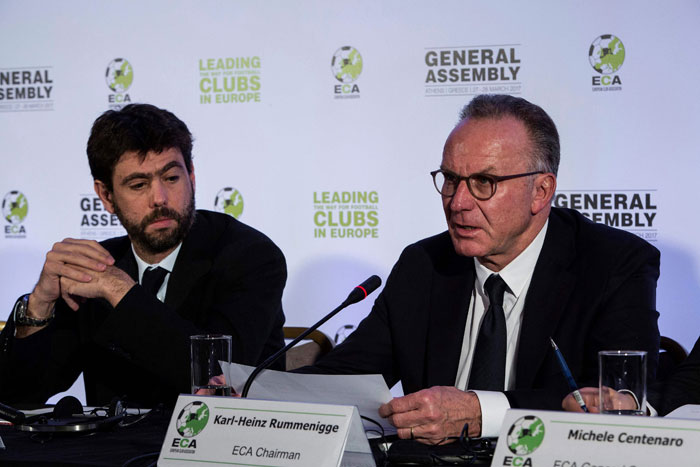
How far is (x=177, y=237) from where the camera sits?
294 centimetres

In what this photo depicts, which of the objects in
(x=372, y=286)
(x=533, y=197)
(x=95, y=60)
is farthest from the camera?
(x=95, y=60)

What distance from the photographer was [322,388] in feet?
6.00

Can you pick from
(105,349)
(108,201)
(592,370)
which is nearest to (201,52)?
(108,201)

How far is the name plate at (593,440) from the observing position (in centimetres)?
126

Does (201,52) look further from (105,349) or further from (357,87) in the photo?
(105,349)

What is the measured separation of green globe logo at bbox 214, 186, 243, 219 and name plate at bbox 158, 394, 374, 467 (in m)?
3.02

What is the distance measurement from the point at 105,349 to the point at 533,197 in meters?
1.45

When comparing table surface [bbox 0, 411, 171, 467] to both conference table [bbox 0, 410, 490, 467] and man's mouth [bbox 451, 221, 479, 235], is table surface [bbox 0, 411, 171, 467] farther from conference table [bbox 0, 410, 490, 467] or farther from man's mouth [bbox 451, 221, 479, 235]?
man's mouth [bbox 451, 221, 479, 235]

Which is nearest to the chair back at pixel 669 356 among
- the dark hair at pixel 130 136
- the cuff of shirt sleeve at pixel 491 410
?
the cuff of shirt sleeve at pixel 491 410

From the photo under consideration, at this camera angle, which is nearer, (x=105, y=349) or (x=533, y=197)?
(x=533, y=197)

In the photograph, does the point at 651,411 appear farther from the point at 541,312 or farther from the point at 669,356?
the point at 669,356

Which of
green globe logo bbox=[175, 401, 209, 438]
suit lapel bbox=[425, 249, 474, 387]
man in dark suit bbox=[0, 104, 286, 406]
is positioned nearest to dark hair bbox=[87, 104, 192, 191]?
man in dark suit bbox=[0, 104, 286, 406]

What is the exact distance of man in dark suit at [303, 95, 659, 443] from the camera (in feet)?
7.46

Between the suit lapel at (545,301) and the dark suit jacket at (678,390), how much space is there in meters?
0.34
